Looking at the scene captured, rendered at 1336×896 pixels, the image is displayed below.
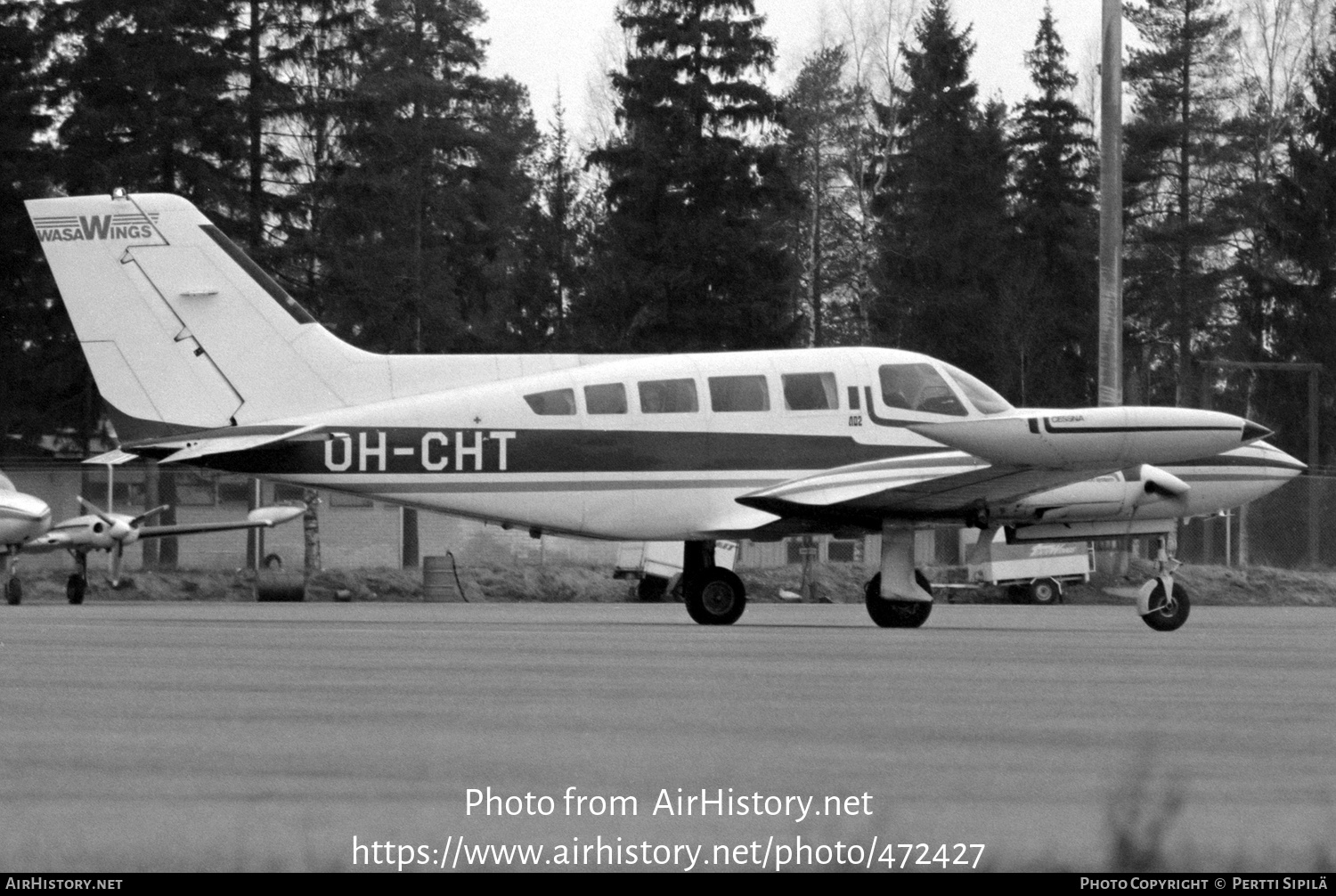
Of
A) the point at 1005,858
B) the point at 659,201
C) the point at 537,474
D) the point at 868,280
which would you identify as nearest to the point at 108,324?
the point at 537,474

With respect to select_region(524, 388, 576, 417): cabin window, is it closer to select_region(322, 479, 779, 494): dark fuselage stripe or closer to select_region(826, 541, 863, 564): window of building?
select_region(322, 479, 779, 494): dark fuselage stripe

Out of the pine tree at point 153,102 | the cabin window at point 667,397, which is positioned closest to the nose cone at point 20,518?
the cabin window at point 667,397

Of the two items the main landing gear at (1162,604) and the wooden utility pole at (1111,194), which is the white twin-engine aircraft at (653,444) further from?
the wooden utility pole at (1111,194)

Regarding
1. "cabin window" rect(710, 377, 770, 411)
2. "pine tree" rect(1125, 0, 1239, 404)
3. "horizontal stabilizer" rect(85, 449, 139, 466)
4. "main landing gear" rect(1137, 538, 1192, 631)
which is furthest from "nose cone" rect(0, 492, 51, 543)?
"pine tree" rect(1125, 0, 1239, 404)

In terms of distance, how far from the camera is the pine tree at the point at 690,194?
158 feet

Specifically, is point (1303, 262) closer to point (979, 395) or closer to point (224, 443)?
point (979, 395)

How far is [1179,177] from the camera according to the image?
5822 centimetres

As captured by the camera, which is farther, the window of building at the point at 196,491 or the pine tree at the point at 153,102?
the window of building at the point at 196,491

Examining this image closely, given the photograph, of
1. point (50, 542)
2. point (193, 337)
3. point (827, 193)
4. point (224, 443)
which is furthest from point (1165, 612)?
point (827, 193)

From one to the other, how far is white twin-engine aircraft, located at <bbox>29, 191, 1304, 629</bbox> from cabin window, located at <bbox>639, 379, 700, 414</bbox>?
0.05 ft

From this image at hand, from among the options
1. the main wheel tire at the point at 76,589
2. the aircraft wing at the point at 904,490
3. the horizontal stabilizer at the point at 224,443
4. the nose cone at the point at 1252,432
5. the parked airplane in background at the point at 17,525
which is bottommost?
the main wheel tire at the point at 76,589

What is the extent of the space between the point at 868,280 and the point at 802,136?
192 inches

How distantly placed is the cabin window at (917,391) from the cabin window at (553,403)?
2948 mm

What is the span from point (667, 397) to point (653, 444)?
0.47 meters
